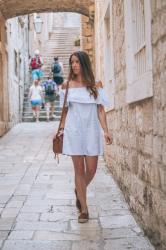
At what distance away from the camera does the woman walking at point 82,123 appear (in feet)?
16.9

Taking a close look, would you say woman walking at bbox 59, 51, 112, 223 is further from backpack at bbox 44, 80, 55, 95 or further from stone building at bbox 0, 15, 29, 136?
backpack at bbox 44, 80, 55, 95

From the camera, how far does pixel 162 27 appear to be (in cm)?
365

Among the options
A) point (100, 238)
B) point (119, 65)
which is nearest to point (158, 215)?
point (100, 238)

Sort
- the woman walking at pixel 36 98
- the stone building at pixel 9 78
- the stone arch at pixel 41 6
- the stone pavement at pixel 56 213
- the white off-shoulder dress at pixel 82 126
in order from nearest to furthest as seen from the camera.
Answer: the stone pavement at pixel 56 213
the white off-shoulder dress at pixel 82 126
the stone arch at pixel 41 6
the stone building at pixel 9 78
the woman walking at pixel 36 98

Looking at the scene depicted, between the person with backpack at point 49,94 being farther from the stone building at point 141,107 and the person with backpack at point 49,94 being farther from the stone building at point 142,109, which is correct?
the stone building at point 142,109

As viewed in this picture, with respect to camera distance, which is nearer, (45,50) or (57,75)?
(57,75)

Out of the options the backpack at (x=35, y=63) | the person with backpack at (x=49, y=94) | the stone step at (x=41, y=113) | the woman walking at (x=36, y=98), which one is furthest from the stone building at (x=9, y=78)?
the backpack at (x=35, y=63)

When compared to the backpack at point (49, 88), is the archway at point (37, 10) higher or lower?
higher

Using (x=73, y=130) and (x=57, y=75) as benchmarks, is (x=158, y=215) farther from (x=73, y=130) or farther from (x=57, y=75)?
(x=57, y=75)

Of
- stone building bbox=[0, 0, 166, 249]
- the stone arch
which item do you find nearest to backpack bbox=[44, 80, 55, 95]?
the stone arch

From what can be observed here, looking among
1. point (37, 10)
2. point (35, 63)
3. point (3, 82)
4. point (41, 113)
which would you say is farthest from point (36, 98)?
point (37, 10)

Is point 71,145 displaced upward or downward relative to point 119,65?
downward

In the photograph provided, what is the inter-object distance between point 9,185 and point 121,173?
186cm

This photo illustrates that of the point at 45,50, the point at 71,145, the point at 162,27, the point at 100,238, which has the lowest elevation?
the point at 100,238
